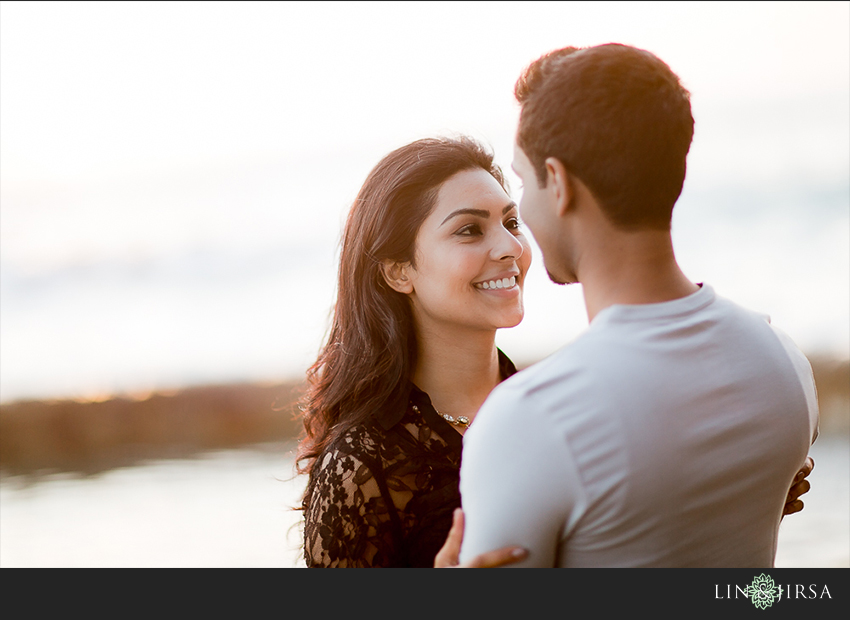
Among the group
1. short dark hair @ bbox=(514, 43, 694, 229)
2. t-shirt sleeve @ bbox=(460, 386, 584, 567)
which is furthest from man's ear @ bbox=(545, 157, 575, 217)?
t-shirt sleeve @ bbox=(460, 386, 584, 567)

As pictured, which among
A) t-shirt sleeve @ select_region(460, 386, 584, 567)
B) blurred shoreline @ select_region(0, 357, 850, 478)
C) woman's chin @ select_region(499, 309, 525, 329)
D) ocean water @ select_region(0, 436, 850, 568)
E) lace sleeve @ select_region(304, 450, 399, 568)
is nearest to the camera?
t-shirt sleeve @ select_region(460, 386, 584, 567)

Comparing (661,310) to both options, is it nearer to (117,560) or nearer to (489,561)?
(489,561)

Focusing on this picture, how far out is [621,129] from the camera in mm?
911

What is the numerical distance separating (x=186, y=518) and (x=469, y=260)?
486 cm

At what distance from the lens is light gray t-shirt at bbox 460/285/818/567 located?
841 mm

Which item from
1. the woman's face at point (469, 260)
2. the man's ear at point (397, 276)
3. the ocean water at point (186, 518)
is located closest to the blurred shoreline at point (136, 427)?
the ocean water at point (186, 518)

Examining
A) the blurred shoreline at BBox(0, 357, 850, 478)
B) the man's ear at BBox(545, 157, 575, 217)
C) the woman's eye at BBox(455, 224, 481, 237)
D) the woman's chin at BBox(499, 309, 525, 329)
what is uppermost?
the blurred shoreline at BBox(0, 357, 850, 478)

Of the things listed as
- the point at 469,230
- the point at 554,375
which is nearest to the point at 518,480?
the point at 554,375

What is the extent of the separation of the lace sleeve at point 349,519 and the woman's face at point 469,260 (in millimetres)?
456

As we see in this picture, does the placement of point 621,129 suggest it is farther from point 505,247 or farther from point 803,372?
point 505,247

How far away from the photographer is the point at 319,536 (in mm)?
1562
